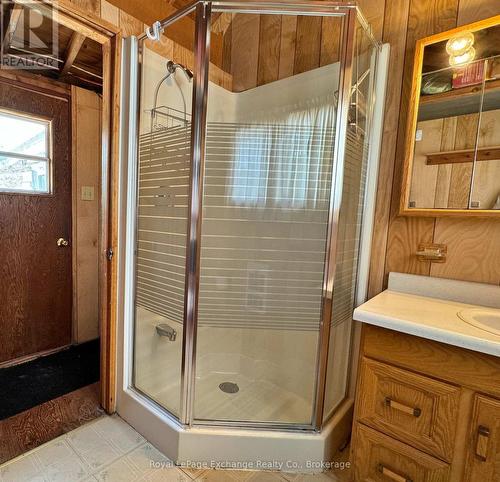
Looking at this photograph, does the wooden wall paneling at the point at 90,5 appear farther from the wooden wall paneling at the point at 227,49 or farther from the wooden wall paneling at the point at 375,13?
the wooden wall paneling at the point at 375,13

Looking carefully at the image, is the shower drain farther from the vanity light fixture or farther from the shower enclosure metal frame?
the vanity light fixture

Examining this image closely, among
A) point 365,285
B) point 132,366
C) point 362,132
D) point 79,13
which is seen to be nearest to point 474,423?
point 365,285

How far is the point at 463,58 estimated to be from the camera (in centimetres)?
129

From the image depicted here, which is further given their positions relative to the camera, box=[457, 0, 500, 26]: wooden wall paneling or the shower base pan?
the shower base pan

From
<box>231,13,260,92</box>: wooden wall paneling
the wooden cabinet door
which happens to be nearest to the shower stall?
<box>231,13,260,92</box>: wooden wall paneling

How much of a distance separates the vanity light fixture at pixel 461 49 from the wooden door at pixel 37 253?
246 cm

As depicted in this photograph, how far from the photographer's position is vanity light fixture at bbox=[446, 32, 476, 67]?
1.26m

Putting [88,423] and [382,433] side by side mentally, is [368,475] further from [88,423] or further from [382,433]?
[88,423]

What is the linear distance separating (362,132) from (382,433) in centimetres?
132

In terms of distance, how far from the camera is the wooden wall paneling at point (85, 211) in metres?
2.31

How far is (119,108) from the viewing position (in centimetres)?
153

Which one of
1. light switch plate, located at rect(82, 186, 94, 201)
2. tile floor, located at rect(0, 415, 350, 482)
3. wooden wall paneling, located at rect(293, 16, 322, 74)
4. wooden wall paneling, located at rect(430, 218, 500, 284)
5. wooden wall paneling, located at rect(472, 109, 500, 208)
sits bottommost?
tile floor, located at rect(0, 415, 350, 482)

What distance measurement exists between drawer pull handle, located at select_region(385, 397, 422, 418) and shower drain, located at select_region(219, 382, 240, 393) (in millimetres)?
865

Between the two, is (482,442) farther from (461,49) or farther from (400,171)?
(461,49)
